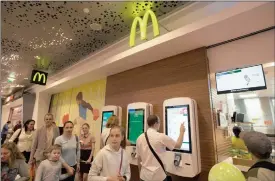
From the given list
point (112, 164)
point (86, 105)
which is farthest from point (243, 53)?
point (86, 105)

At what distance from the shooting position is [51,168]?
218 cm

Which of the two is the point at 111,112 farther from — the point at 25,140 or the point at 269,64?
the point at 269,64

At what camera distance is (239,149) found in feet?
8.64

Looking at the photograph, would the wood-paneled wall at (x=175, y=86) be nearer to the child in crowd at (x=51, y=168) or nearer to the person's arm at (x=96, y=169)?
the person's arm at (x=96, y=169)

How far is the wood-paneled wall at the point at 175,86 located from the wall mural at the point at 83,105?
2.50ft

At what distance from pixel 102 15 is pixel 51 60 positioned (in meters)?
2.84

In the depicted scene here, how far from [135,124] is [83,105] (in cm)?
262

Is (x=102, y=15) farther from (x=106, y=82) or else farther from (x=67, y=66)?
(x=67, y=66)

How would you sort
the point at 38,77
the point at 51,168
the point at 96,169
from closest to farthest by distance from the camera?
the point at 96,169
the point at 51,168
the point at 38,77

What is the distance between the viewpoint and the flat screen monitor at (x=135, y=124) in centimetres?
331

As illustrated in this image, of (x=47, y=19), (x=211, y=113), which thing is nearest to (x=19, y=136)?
(x=47, y=19)

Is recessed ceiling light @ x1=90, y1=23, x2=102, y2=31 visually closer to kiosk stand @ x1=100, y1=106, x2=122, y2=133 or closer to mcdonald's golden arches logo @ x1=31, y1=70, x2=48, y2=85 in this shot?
kiosk stand @ x1=100, y1=106, x2=122, y2=133

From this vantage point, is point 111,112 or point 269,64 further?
point 111,112

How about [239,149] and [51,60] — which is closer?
[239,149]
